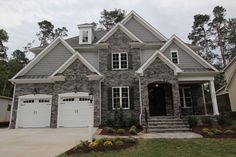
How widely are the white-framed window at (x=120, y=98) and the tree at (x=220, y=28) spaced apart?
25.5m

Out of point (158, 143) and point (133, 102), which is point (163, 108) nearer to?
point (133, 102)

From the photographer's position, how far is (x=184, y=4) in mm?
17109

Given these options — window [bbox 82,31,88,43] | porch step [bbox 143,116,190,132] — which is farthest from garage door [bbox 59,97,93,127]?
window [bbox 82,31,88,43]

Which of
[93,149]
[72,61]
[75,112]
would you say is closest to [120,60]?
[72,61]

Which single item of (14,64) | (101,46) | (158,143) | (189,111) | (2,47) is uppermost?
(2,47)

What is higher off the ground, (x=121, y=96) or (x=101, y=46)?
(x=101, y=46)

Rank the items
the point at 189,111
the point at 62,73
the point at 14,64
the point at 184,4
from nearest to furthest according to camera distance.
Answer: the point at 62,73
the point at 189,111
the point at 184,4
the point at 14,64

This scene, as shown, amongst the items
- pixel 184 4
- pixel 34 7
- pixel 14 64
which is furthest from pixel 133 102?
pixel 14 64

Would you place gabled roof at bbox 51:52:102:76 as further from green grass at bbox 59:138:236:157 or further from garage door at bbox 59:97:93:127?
green grass at bbox 59:138:236:157

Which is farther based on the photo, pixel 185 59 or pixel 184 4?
pixel 184 4

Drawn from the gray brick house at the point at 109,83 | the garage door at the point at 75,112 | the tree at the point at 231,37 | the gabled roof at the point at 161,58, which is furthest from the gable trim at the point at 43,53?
the tree at the point at 231,37

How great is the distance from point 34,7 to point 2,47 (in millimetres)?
21421

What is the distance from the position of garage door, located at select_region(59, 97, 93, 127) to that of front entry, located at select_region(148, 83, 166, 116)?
A: 4.99 meters

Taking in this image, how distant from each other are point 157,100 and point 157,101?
83mm
